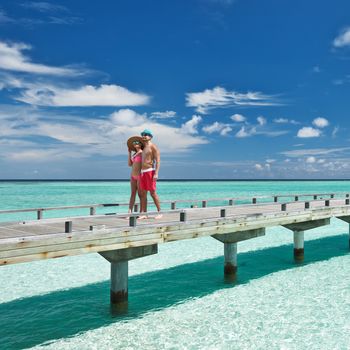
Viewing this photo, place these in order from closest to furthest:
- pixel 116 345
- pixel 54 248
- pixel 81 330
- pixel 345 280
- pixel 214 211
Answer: pixel 54 248 → pixel 116 345 → pixel 81 330 → pixel 345 280 → pixel 214 211

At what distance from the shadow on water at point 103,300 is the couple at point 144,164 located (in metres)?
3.15

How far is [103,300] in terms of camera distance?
11820mm

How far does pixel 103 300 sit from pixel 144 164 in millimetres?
4596

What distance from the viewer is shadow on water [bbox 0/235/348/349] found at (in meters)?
→ 9.59

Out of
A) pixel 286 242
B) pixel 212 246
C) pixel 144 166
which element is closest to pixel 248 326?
pixel 144 166

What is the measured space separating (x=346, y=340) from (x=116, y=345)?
545cm

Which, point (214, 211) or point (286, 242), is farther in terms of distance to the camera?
point (286, 242)

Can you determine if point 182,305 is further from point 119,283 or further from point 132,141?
point 132,141

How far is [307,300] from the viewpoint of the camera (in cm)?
1155

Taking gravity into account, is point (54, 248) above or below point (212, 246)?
above

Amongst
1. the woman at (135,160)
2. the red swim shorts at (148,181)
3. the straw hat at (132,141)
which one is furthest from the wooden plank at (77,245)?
the straw hat at (132,141)

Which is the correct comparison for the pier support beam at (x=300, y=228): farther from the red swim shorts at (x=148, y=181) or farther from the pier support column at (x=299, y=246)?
the red swim shorts at (x=148, y=181)

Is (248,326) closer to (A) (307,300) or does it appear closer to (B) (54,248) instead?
(A) (307,300)

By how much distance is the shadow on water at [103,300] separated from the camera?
31.4 feet
